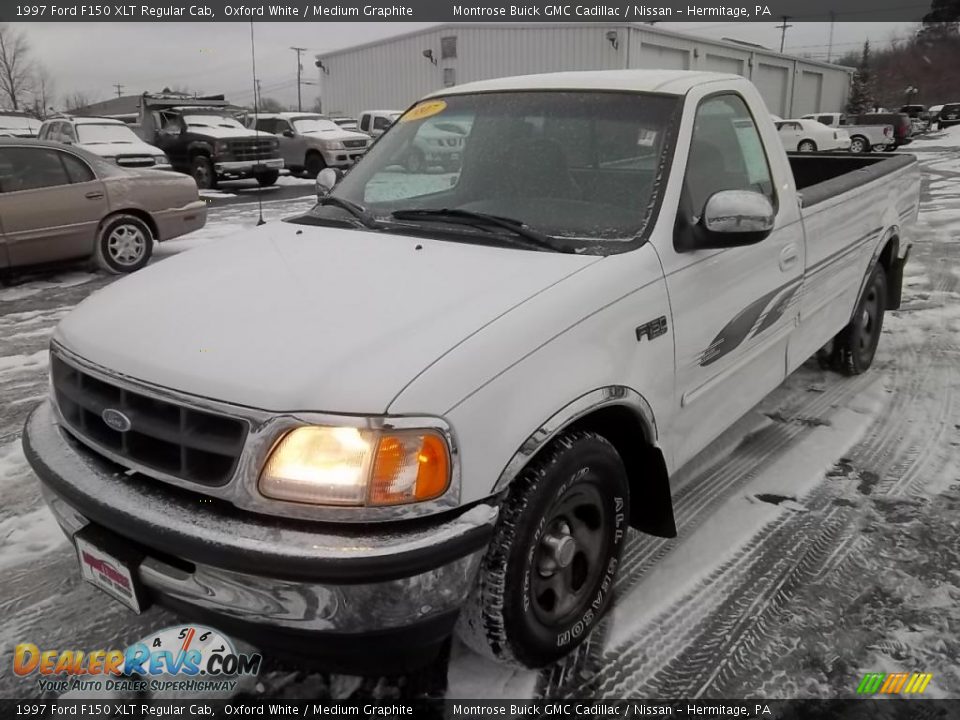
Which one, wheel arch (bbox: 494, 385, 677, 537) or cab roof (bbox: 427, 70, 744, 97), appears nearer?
wheel arch (bbox: 494, 385, 677, 537)

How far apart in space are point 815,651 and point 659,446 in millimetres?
851

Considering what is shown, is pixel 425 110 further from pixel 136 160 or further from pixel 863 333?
pixel 136 160

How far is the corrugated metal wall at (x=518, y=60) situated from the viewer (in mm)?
28531

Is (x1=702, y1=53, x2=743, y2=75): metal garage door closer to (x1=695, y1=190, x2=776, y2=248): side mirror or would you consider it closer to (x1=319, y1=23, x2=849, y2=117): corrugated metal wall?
(x1=319, y1=23, x2=849, y2=117): corrugated metal wall

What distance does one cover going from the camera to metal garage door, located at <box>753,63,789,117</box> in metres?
39.7

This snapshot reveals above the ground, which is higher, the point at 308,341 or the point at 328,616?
the point at 308,341

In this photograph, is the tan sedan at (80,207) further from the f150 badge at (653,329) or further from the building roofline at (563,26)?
the building roofline at (563,26)

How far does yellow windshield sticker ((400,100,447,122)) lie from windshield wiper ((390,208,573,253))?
31.9 inches

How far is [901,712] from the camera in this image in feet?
7.52

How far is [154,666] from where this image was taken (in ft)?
8.05

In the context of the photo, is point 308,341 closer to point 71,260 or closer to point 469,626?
point 469,626

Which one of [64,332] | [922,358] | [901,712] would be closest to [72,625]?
[64,332]

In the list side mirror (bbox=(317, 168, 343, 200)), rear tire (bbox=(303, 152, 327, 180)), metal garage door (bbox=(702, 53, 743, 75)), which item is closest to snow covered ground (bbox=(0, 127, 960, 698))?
side mirror (bbox=(317, 168, 343, 200))

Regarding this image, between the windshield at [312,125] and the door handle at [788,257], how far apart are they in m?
19.3
